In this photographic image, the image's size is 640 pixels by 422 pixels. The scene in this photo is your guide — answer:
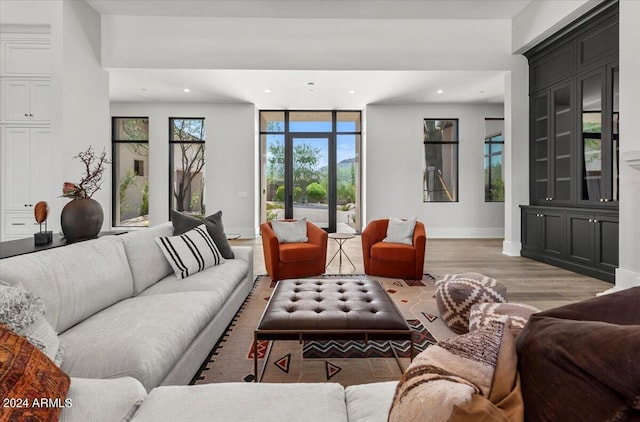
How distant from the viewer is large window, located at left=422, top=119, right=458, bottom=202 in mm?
8031

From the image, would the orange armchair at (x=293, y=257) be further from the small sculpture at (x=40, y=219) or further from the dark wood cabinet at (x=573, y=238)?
the dark wood cabinet at (x=573, y=238)

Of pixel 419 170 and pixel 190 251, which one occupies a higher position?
pixel 419 170

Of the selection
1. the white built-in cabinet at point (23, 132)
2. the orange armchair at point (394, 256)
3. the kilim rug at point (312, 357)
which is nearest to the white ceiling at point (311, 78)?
the white built-in cabinet at point (23, 132)

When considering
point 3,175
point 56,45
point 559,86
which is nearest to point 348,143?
point 559,86

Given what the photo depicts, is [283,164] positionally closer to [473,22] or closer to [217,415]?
[473,22]

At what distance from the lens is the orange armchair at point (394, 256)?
4.07 meters

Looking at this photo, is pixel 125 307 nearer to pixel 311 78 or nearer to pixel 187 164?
pixel 311 78

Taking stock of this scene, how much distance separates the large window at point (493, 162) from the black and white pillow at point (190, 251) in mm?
7176

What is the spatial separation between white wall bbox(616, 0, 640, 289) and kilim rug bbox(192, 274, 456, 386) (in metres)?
2.50

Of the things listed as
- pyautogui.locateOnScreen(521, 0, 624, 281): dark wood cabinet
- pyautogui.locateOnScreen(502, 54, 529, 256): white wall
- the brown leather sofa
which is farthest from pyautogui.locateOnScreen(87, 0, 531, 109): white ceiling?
the brown leather sofa

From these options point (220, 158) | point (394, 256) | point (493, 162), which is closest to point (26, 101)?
point (220, 158)

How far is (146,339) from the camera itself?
1.51m

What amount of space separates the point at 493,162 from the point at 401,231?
5037mm

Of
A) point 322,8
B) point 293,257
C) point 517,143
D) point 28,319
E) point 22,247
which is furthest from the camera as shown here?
point 517,143
